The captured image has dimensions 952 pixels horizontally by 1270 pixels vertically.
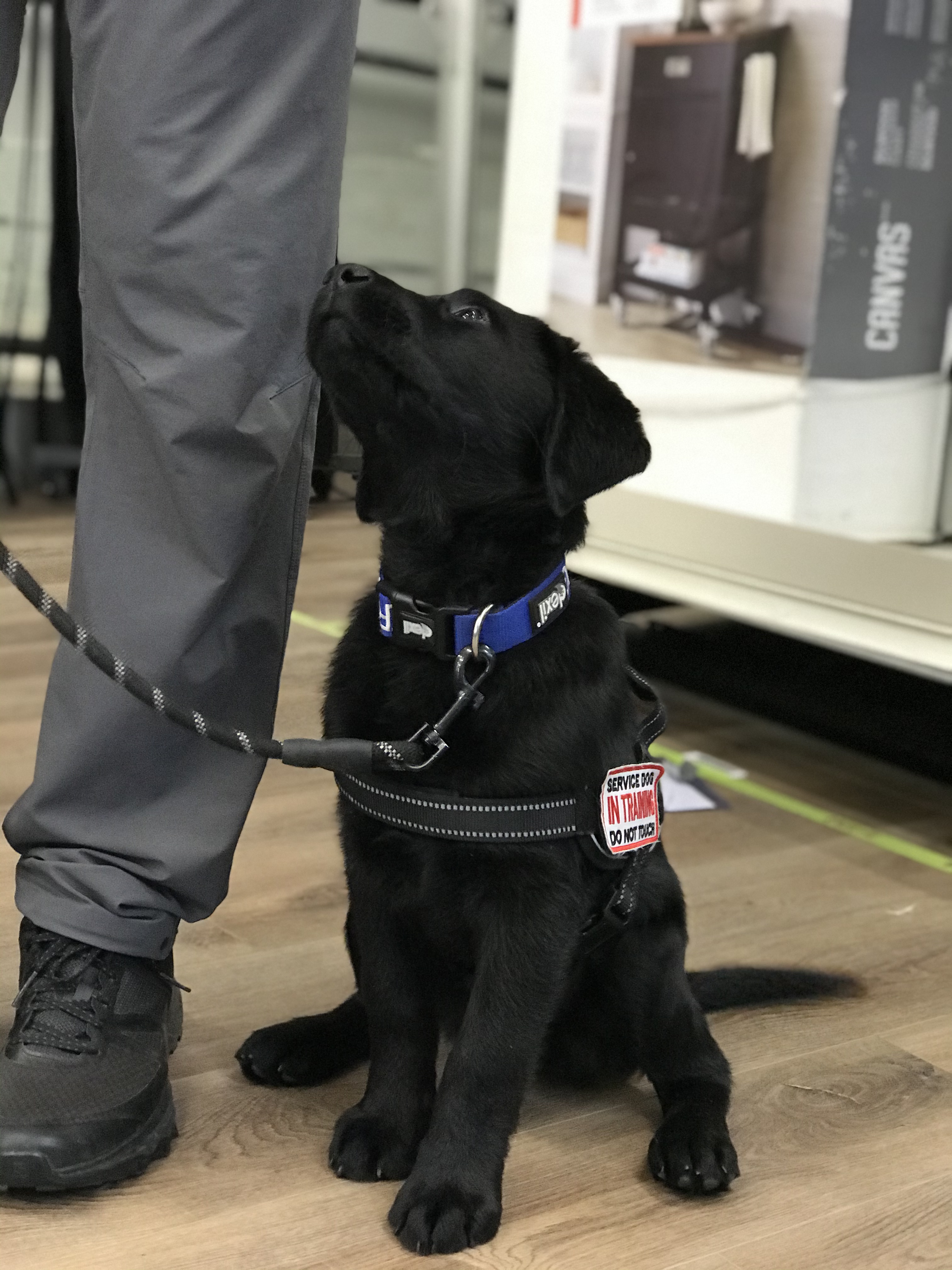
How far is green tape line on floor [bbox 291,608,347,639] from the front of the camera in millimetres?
3221

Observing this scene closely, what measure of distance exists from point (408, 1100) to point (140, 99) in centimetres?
85

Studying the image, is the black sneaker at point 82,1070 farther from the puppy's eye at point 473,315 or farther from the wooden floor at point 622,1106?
the puppy's eye at point 473,315

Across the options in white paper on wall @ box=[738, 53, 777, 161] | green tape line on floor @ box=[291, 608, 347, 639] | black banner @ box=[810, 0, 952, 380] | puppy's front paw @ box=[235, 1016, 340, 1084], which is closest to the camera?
puppy's front paw @ box=[235, 1016, 340, 1084]

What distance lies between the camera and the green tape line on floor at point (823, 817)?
225 cm

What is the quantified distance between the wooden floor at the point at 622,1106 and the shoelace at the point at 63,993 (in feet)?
0.41

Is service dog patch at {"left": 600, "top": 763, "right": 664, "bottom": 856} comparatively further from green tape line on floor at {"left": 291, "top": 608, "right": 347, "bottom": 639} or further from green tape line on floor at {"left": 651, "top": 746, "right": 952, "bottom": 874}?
green tape line on floor at {"left": 291, "top": 608, "right": 347, "bottom": 639}

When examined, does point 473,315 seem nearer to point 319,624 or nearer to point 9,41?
point 9,41

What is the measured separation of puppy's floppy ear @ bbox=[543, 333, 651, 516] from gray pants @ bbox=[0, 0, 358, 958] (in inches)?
9.1

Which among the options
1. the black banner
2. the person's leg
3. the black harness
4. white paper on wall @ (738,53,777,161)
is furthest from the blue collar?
white paper on wall @ (738,53,777,161)

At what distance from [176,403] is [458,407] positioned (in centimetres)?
24

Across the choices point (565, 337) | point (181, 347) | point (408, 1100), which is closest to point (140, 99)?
point (181, 347)

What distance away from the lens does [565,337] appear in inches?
54.5

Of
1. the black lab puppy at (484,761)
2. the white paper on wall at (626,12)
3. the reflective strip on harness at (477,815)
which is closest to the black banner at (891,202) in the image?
the white paper on wall at (626,12)

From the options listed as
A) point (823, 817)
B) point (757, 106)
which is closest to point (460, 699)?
point (823, 817)
